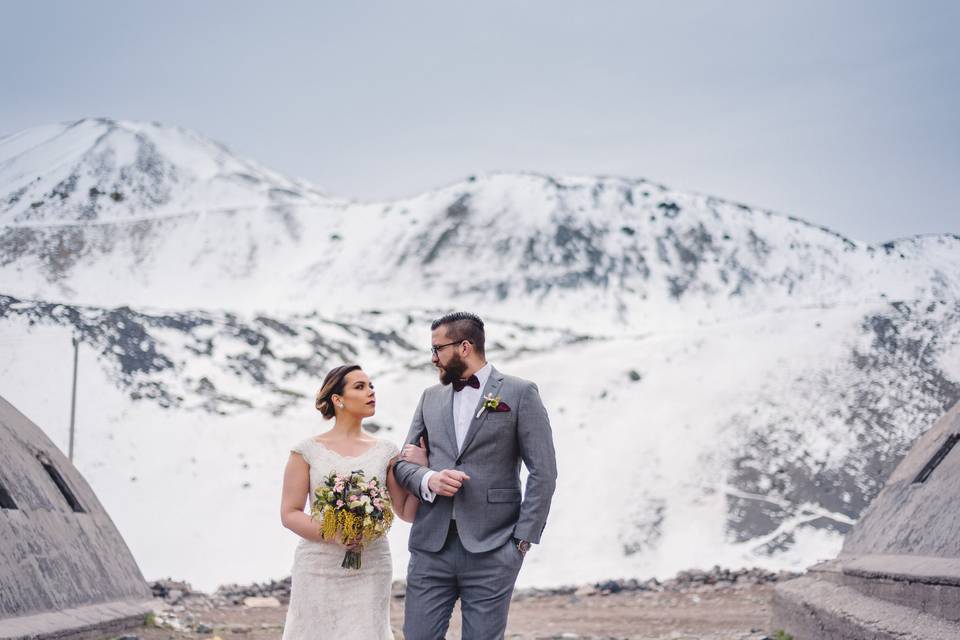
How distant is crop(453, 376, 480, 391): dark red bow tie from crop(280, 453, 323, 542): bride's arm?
87cm

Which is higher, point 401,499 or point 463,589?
point 401,499

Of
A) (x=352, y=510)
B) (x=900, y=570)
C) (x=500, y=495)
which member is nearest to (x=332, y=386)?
(x=352, y=510)

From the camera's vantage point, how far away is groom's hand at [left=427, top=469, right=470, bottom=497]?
507cm

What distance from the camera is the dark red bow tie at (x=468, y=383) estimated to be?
5461 millimetres

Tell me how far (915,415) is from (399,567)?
13779 mm

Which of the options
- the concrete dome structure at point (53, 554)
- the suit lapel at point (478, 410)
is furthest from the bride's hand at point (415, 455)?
the concrete dome structure at point (53, 554)

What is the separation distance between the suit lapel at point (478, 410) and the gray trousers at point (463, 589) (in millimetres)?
412

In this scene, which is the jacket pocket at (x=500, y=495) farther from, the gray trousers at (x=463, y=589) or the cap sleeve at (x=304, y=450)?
the cap sleeve at (x=304, y=450)

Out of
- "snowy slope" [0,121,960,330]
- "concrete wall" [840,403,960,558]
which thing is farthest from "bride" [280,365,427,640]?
"snowy slope" [0,121,960,330]

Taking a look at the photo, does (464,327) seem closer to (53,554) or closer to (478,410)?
(478,410)

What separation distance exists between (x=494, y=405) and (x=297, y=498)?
1123 millimetres

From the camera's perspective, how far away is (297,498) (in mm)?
5520

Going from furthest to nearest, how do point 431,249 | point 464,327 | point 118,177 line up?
point 118,177, point 431,249, point 464,327

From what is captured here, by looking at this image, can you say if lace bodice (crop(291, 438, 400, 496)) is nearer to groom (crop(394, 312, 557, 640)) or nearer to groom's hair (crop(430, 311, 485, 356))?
groom (crop(394, 312, 557, 640))
